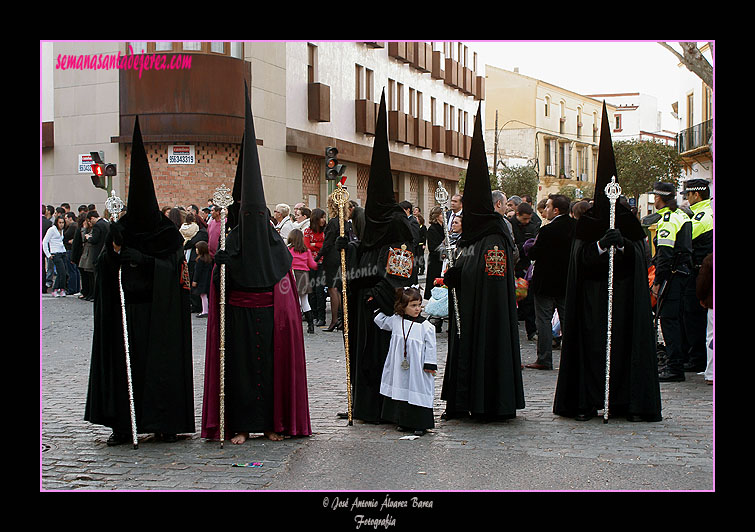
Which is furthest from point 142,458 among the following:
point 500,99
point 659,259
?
point 500,99

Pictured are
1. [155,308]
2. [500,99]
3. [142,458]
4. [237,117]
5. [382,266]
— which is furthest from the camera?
[500,99]

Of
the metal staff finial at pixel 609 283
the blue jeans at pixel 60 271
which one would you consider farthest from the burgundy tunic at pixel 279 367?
the blue jeans at pixel 60 271

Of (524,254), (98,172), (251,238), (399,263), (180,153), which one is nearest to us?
(251,238)

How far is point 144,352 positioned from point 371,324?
208cm

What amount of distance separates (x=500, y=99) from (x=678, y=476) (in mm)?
61506

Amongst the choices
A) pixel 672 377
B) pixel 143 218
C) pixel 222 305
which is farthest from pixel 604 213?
pixel 143 218

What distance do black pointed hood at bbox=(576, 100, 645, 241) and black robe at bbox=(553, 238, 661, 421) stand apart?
0.10 m

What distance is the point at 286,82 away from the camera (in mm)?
26891

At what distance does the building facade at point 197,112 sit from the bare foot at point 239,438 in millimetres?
14990

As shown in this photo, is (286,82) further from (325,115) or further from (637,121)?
(637,121)

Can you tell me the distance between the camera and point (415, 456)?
6.71 metres

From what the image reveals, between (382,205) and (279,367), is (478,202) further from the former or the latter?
(279,367)

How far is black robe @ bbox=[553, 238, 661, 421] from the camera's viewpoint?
26.0 ft

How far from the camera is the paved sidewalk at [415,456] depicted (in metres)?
6.02
